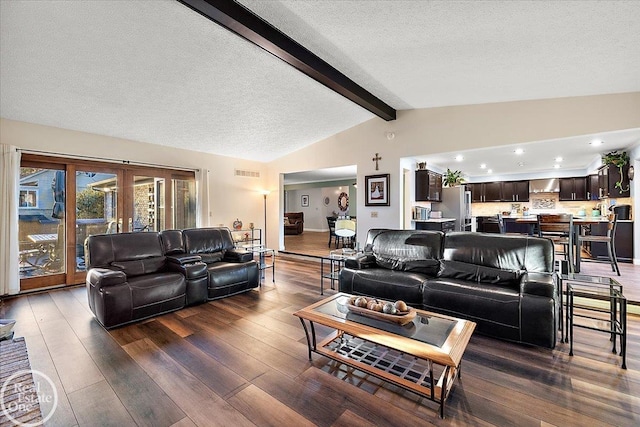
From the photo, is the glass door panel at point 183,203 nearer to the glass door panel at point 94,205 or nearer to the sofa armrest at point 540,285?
the glass door panel at point 94,205

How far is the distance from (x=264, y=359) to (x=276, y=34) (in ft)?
10.4

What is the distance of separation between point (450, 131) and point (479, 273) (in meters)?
2.80

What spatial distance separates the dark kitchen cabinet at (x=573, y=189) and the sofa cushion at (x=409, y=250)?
7694mm

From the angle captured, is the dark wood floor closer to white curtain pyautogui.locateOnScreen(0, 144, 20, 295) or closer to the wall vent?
white curtain pyautogui.locateOnScreen(0, 144, 20, 295)

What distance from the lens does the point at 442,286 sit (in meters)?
2.97

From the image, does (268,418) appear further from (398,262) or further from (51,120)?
(51,120)

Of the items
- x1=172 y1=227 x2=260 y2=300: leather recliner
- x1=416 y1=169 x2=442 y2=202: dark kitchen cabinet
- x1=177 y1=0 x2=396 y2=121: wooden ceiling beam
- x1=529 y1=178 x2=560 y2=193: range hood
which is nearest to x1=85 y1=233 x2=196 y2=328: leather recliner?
x1=172 y1=227 x2=260 y2=300: leather recliner

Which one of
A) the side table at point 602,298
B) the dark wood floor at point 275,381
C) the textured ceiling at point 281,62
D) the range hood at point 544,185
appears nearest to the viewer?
the dark wood floor at point 275,381

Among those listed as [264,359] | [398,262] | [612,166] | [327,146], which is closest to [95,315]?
[264,359]

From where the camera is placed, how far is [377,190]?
19.0 ft

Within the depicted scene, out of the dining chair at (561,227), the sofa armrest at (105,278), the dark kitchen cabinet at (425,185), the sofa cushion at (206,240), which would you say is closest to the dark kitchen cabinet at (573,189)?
the dark kitchen cabinet at (425,185)

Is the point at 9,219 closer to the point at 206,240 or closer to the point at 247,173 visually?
the point at 206,240

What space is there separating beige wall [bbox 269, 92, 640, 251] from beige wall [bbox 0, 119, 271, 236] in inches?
54.8

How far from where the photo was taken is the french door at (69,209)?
4.37 m
